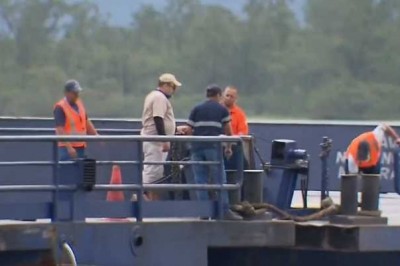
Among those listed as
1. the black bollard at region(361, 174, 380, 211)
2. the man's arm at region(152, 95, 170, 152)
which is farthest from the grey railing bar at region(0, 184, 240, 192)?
the man's arm at region(152, 95, 170, 152)

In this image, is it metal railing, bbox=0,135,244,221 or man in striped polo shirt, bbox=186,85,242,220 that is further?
man in striped polo shirt, bbox=186,85,242,220

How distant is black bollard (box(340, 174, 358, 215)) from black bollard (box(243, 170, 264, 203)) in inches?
32.2

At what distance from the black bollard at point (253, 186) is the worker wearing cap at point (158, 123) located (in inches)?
43.5

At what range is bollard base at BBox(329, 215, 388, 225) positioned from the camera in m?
14.1

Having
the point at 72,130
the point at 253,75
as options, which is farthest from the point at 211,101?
the point at 253,75

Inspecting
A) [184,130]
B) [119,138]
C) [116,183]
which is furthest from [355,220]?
[116,183]

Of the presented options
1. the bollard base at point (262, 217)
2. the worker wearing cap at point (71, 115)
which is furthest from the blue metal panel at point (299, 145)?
the bollard base at point (262, 217)

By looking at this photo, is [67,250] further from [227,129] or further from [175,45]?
[175,45]

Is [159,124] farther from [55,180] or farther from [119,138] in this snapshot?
[55,180]

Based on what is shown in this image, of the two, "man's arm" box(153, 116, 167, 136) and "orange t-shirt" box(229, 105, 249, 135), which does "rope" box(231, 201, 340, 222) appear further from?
"orange t-shirt" box(229, 105, 249, 135)

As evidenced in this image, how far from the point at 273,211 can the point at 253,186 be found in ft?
1.01

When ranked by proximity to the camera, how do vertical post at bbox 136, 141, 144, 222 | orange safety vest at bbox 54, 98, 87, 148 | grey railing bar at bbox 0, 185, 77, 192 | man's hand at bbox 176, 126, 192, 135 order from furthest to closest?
orange safety vest at bbox 54, 98, 87, 148, man's hand at bbox 176, 126, 192, 135, vertical post at bbox 136, 141, 144, 222, grey railing bar at bbox 0, 185, 77, 192

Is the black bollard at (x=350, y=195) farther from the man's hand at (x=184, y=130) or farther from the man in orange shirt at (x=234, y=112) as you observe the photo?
the man in orange shirt at (x=234, y=112)

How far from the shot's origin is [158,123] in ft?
49.7
